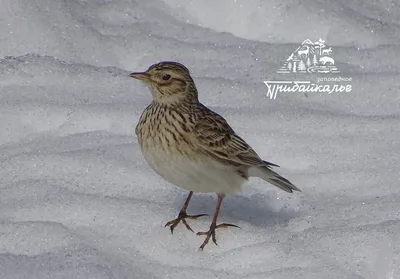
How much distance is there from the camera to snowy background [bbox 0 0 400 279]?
20.6 ft

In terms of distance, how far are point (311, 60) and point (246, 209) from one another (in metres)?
2.79

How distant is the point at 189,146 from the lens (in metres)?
6.52

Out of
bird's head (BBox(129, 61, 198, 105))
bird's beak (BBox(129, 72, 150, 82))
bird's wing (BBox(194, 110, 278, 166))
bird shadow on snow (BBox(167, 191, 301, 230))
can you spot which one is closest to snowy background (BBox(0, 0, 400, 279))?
bird shadow on snow (BBox(167, 191, 301, 230))

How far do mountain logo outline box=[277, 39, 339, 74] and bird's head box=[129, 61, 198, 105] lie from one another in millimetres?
2590

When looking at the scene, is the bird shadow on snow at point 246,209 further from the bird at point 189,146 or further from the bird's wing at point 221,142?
the bird's wing at point 221,142

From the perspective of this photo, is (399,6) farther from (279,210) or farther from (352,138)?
(279,210)

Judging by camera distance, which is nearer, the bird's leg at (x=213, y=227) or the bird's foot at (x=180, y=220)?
the bird's leg at (x=213, y=227)

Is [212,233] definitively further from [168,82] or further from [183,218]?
[168,82]

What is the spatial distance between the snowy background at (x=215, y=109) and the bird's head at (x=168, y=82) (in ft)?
2.46

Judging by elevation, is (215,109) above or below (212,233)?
above

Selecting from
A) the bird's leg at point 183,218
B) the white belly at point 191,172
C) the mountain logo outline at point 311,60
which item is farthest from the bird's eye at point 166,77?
the mountain logo outline at point 311,60

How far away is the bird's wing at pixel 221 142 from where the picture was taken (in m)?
6.59

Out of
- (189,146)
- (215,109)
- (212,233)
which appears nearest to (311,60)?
(215,109)

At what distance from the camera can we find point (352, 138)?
26.6ft
